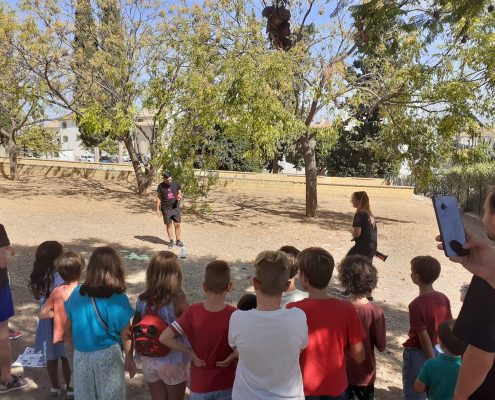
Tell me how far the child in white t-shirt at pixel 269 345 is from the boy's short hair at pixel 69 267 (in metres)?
1.45

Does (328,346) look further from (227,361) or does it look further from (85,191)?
(85,191)

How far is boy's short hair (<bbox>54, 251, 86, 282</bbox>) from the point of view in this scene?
10.7ft

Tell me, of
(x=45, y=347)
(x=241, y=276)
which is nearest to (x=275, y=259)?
(x=45, y=347)

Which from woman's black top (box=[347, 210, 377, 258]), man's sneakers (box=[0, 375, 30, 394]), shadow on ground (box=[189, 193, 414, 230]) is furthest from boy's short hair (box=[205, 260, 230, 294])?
shadow on ground (box=[189, 193, 414, 230])

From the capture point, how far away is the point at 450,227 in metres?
1.77

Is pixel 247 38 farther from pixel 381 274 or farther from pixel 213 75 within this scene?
pixel 381 274

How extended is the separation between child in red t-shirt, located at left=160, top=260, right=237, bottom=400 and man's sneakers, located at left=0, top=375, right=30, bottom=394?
6.03 feet

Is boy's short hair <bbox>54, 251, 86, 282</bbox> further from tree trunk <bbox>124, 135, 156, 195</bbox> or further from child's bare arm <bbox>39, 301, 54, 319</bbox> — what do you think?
tree trunk <bbox>124, 135, 156, 195</bbox>

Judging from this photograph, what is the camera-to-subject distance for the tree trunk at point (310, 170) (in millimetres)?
13883

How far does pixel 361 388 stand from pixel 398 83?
11.4 meters

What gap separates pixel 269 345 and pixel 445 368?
42.0 inches

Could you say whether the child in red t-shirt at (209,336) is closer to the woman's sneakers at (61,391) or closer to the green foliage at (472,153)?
the woman's sneakers at (61,391)

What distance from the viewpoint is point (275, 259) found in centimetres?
253

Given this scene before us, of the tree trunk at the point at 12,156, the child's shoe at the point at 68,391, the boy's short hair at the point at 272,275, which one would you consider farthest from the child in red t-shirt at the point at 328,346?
the tree trunk at the point at 12,156
